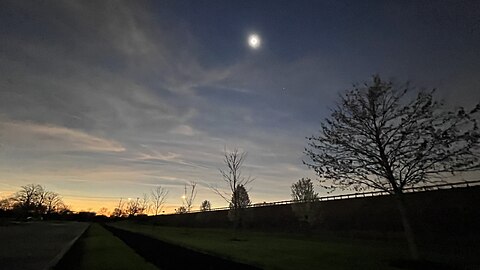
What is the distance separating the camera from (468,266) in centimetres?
1241

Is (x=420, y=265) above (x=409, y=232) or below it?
below

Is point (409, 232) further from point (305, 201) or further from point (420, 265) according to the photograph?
point (305, 201)

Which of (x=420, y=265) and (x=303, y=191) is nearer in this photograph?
(x=420, y=265)

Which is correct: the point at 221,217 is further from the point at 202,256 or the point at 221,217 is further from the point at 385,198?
the point at 202,256

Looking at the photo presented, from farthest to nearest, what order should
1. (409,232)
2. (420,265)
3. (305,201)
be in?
(305,201) < (409,232) < (420,265)

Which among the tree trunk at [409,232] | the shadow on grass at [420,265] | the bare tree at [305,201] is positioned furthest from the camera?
the bare tree at [305,201]

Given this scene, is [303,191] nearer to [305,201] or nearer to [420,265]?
[305,201]

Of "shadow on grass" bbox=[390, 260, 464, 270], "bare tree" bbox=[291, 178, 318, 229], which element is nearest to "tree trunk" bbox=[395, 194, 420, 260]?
"shadow on grass" bbox=[390, 260, 464, 270]

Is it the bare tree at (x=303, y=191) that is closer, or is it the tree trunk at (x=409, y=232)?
the tree trunk at (x=409, y=232)

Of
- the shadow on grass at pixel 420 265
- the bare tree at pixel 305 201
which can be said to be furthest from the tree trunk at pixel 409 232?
the bare tree at pixel 305 201

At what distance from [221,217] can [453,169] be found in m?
53.0

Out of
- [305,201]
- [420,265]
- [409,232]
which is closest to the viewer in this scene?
[420,265]

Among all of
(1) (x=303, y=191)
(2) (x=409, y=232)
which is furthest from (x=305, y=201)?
(2) (x=409, y=232)

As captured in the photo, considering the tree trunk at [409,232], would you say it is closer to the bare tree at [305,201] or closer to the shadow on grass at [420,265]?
the shadow on grass at [420,265]
